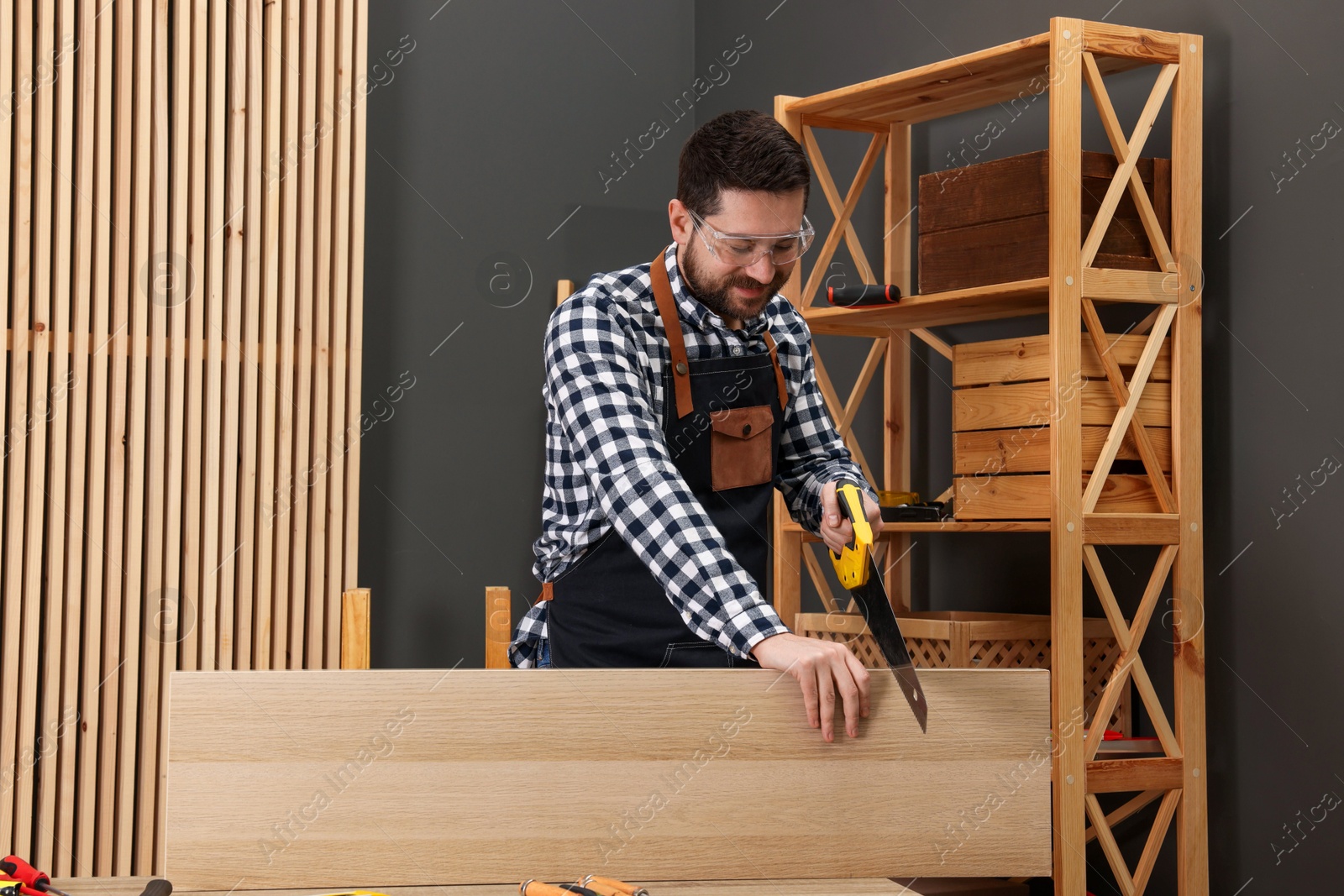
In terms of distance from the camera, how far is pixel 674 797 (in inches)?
59.4

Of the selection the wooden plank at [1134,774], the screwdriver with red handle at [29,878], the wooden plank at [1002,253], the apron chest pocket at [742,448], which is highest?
the wooden plank at [1002,253]

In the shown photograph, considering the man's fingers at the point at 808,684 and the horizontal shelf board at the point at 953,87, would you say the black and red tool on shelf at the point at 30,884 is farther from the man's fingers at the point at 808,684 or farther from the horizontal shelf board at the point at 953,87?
the horizontal shelf board at the point at 953,87

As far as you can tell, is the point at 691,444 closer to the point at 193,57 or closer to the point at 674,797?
the point at 674,797

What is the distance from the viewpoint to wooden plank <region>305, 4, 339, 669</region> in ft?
11.7

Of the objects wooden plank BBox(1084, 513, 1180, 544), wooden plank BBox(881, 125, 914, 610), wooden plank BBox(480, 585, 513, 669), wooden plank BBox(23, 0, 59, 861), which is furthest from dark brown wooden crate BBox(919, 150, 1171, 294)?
wooden plank BBox(23, 0, 59, 861)

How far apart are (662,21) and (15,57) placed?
2138 millimetres

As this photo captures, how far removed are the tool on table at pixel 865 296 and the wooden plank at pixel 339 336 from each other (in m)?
1.45

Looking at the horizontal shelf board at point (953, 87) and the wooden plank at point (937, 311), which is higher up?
A: the horizontal shelf board at point (953, 87)

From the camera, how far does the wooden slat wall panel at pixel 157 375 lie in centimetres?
325

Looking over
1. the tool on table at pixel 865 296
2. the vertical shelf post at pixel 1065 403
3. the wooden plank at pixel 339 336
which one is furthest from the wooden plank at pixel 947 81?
the wooden plank at pixel 339 336

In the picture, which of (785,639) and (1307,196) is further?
(1307,196)

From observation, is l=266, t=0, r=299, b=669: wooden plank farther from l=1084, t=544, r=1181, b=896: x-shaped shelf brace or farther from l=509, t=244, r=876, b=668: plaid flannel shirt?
l=1084, t=544, r=1181, b=896: x-shaped shelf brace

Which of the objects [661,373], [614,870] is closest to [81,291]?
[661,373]

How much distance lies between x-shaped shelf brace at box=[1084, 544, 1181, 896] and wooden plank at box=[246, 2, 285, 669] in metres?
2.20
